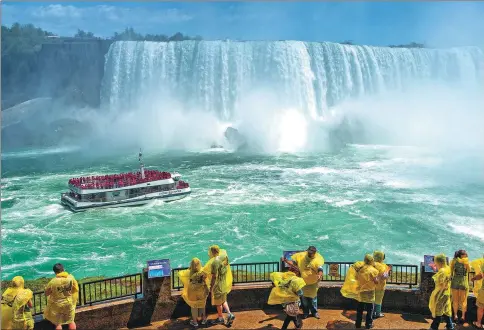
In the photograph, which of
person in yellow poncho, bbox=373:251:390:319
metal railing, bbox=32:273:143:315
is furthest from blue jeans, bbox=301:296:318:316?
metal railing, bbox=32:273:143:315

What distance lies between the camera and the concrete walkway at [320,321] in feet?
26.2

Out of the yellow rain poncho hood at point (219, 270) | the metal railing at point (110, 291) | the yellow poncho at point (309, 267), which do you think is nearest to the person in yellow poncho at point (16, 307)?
the metal railing at point (110, 291)

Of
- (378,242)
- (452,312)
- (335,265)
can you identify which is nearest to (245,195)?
(378,242)

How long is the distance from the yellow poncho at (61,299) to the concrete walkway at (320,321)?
1.66 metres

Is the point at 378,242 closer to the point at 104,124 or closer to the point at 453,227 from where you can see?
the point at 453,227

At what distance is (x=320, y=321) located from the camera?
320 inches

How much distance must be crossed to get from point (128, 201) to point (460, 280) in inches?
851

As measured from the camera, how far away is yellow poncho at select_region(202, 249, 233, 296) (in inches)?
299

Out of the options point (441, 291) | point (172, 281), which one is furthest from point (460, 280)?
point (172, 281)

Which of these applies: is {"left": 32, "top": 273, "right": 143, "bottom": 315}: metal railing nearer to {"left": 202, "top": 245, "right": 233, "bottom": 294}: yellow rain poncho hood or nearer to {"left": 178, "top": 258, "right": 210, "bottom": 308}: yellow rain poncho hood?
{"left": 178, "top": 258, "right": 210, "bottom": 308}: yellow rain poncho hood

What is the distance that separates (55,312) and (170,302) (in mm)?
2023

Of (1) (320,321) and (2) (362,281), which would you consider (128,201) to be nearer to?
→ (1) (320,321)

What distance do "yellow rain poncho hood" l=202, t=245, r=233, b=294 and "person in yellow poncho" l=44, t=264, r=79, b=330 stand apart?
1.88 metres

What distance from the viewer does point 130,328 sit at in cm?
832
